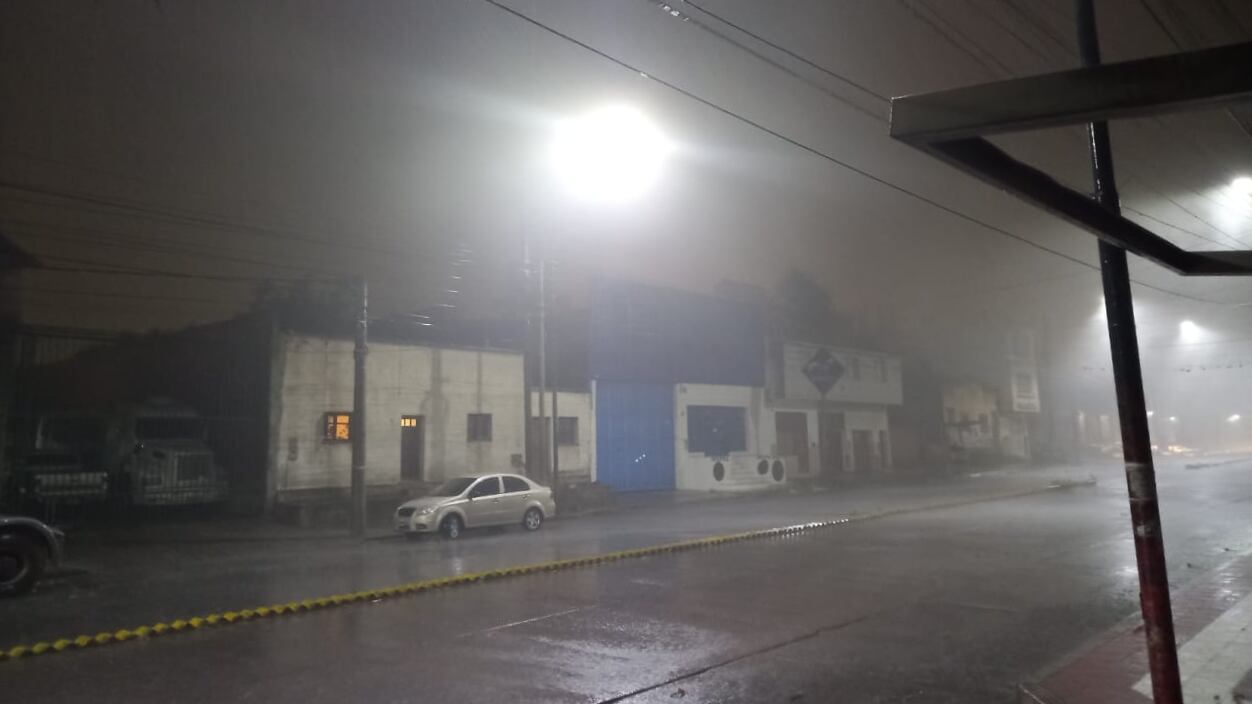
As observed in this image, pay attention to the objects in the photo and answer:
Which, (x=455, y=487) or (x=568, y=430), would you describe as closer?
(x=455, y=487)

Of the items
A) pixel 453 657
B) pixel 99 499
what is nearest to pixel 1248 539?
pixel 453 657

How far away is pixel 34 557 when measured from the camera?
37.7 feet

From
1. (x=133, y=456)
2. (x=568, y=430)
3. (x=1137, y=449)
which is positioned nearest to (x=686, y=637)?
(x=1137, y=449)

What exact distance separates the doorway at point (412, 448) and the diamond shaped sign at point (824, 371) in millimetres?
21284

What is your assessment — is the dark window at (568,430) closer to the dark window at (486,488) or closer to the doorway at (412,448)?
the doorway at (412,448)

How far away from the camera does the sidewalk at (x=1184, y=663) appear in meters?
5.72

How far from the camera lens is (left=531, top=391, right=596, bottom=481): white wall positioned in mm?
28859

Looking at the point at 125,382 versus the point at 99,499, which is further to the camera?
the point at 125,382

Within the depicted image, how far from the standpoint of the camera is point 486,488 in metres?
19.2

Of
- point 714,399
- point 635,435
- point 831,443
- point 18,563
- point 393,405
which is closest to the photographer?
point 18,563

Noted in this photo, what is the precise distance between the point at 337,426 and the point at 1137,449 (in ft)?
71.8

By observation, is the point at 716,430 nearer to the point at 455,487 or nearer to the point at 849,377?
the point at 849,377

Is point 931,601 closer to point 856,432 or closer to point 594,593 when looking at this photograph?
point 594,593

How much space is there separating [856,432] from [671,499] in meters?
18.7
